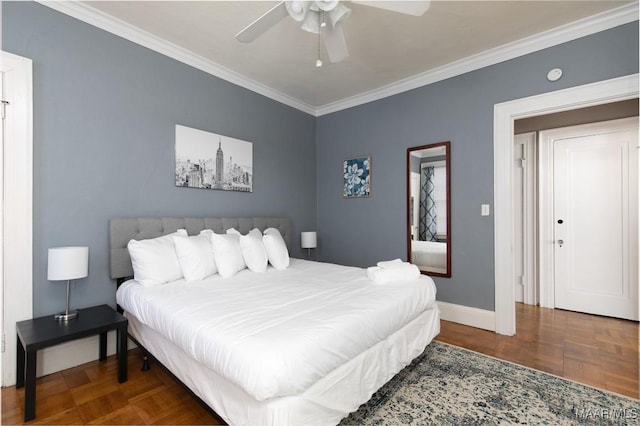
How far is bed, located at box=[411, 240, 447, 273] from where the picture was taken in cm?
349

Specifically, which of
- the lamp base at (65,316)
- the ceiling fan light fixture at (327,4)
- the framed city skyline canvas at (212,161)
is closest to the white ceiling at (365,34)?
the ceiling fan light fixture at (327,4)

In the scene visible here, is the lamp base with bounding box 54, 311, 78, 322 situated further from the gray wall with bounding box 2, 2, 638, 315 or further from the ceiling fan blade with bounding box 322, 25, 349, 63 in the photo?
the ceiling fan blade with bounding box 322, 25, 349, 63

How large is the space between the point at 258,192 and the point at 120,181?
1552mm

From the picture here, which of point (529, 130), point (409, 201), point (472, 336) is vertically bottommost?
point (472, 336)

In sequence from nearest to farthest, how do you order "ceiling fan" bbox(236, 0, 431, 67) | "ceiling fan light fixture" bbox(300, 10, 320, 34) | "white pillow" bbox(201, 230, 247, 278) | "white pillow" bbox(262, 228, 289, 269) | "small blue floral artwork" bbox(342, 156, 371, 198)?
"ceiling fan" bbox(236, 0, 431, 67)
"ceiling fan light fixture" bbox(300, 10, 320, 34)
"white pillow" bbox(201, 230, 247, 278)
"white pillow" bbox(262, 228, 289, 269)
"small blue floral artwork" bbox(342, 156, 371, 198)

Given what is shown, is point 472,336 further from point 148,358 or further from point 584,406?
point 148,358

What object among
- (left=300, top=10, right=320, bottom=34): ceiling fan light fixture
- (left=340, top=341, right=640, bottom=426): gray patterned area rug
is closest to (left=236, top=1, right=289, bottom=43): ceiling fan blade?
(left=300, top=10, right=320, bottom=34): ceiling fan light fixture

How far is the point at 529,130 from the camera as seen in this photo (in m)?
3.98

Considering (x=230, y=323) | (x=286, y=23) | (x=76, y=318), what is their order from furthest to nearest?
1. (x=286, y=23)
2. (x=76, y=318)
3. (x=230, y=323)

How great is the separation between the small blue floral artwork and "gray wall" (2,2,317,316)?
5.50 feet

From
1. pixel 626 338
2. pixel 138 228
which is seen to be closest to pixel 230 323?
pixel 138 228

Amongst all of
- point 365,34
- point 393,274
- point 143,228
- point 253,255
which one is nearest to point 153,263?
point 143,228

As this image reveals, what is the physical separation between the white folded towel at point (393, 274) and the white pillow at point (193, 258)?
1.39 m

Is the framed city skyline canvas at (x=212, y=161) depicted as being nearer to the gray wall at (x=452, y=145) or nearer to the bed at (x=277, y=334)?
the bed at (x=277, y=334)
